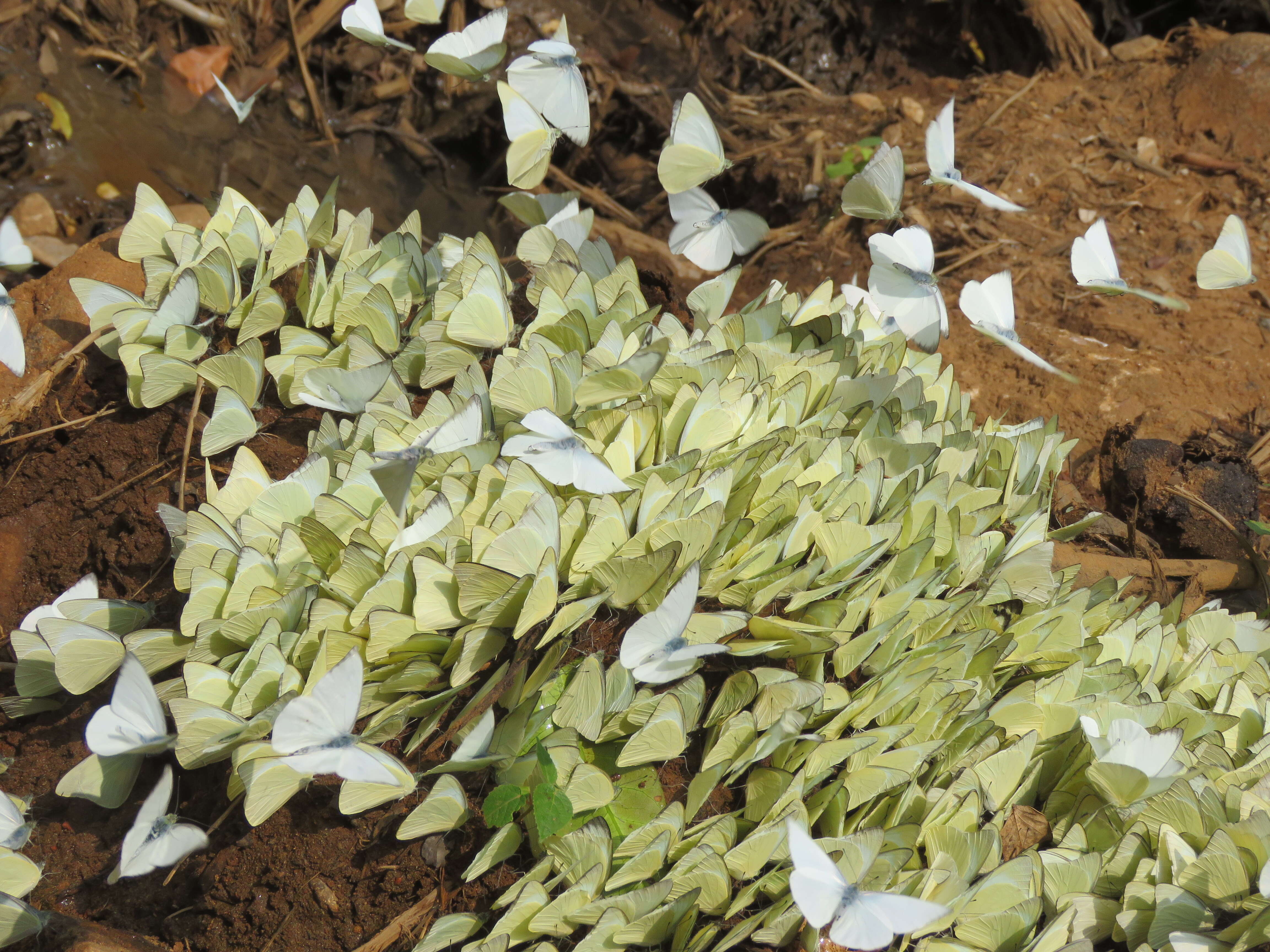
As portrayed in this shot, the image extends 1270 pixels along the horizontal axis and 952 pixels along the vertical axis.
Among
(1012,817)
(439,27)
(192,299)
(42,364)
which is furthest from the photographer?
(439,27)

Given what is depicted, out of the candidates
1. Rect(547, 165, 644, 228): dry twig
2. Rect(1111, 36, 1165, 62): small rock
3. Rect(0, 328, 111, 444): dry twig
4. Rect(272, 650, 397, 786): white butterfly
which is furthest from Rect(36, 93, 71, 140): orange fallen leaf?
Rect(1111, 36, 1165, 62): small rock

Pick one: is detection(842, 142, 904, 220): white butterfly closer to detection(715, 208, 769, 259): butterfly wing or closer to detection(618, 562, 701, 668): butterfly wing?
detection(715, 208, 769, 259): butterfly wing

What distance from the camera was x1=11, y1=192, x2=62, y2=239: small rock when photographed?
3557mm

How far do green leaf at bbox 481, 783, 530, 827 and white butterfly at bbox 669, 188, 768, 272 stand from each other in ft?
3.75

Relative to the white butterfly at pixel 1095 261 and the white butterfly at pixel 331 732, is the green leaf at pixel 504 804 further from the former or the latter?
the white butterfly at pixel 1095 261

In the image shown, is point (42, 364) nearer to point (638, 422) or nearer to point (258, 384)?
point (258, 384)

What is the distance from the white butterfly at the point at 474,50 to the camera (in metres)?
1.81

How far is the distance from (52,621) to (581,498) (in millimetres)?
795

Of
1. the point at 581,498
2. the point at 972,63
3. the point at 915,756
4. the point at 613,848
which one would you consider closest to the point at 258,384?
the point at 581,498

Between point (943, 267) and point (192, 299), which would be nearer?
point (192, 299)

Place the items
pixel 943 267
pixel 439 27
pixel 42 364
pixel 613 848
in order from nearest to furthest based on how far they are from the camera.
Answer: pixel 613 848
pixel 42 364
pixel 943 267
pixel 439 27

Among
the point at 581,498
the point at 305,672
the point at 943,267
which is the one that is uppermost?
the point at 581,498

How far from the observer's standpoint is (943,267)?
12.5ft

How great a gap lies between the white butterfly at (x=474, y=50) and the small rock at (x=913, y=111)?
3.19m
